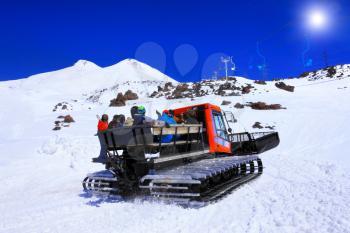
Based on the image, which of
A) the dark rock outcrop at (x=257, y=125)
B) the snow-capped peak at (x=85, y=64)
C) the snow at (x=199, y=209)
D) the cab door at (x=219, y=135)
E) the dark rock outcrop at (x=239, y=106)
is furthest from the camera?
the snow-capped peak at (x=85, y=64)

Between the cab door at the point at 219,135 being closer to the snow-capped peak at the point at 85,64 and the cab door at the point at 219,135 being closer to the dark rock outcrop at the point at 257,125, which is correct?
the dark rock outcrop at the point at 257,125

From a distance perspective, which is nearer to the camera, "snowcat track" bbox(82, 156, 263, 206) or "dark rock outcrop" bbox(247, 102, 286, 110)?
"snowcat track" bbox(82, 156, 263, 206)

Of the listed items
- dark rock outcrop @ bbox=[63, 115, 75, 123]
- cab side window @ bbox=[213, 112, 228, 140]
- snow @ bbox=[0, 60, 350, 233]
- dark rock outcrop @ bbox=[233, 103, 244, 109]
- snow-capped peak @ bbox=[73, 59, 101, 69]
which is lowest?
snow @ bbox=[0, 60, 350, 233]

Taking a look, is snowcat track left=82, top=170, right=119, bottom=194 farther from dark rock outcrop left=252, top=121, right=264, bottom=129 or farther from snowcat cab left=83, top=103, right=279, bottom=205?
dark rock outcrop left=252, top=121, right=264, bottom=129

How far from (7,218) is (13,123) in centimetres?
2260

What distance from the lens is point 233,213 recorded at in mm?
5980

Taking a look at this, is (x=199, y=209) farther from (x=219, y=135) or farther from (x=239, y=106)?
(x=239, y=106)

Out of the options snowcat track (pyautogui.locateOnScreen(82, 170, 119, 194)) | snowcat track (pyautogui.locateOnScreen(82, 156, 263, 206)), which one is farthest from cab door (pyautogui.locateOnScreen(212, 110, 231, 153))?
snowcat track (pyautogui.locateOnScreen(82, 170, 119, 194))

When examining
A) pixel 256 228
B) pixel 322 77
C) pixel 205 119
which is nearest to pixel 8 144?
pixel 205 119

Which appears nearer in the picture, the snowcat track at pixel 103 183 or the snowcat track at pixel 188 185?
the snowcat track at pixel 188 185

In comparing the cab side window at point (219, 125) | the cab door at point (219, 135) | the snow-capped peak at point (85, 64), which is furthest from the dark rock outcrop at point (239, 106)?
the snow-capped peak at point (85, 64)

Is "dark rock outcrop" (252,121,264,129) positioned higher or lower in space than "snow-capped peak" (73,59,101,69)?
lower

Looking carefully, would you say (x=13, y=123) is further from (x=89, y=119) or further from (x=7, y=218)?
(x=7, y=218)

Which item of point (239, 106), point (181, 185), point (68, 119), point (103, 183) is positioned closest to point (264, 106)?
point (239, 106)
